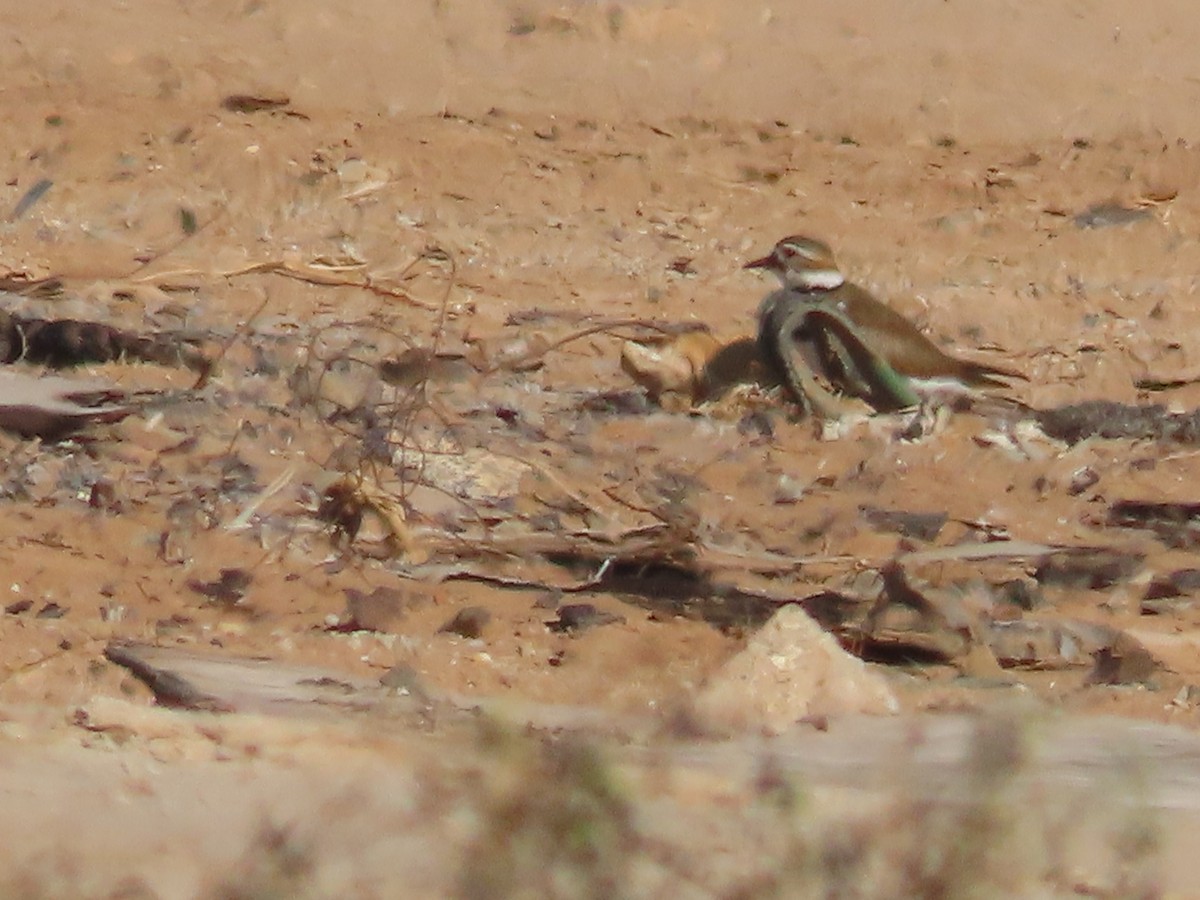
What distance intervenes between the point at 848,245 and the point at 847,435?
0.30 metres

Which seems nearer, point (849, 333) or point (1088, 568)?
point (1088, 568)

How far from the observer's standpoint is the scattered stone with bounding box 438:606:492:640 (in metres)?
1.91

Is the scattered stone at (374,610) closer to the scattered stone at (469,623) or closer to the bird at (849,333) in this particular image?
the scattered stone at (469,623)

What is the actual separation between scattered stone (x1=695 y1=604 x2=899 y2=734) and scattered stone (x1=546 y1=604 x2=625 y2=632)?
200 mm

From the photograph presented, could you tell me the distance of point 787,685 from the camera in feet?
5.82

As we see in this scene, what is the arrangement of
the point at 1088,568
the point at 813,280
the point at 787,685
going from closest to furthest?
1. the point at 787,685
2. the point at 1088,568
3. the point at 813,280

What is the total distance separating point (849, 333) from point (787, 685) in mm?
A: 736

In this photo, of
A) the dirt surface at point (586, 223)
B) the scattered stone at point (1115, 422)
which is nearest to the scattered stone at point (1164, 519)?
the dirt surface at point (586, 223)

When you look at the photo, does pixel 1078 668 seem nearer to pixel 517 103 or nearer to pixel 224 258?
pixel 517 103

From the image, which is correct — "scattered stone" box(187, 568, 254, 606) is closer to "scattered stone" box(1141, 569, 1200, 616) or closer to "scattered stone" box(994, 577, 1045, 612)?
"scattered stone" box(994, 577, 1045, 612)

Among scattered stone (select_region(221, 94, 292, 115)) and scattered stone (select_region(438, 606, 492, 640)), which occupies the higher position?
scattered stone (select_region(221, 94, 292, 115))

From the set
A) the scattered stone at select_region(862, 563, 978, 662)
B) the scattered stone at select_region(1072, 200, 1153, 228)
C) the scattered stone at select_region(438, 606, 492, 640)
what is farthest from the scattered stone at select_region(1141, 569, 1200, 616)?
the scattered stone at select_region(438, 606, 492, 640)

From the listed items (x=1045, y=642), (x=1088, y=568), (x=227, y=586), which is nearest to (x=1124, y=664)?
(x=1045, y=642)

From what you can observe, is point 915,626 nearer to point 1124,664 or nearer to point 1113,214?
point 1124,664
